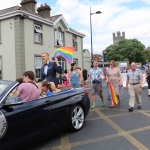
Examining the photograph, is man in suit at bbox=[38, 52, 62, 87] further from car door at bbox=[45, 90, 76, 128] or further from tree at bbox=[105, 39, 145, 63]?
tree at bbox=[105, 39, 145, 63]

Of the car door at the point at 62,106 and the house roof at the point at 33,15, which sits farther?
the house roof at the point at 33,15

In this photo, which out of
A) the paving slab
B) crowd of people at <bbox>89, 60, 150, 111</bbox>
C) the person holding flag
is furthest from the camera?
the person holding flag

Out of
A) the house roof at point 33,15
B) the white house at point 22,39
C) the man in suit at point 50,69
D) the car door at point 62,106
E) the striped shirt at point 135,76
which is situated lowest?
the car door at point 62,106

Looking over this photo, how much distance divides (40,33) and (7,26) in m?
2.99

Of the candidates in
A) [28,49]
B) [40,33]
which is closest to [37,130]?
[28,49]

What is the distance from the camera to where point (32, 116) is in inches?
135

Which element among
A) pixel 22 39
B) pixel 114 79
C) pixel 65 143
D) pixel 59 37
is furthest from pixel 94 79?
pixel 59 37

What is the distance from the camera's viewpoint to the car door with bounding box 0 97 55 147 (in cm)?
304

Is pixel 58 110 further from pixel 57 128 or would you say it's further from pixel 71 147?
pixel 71 147

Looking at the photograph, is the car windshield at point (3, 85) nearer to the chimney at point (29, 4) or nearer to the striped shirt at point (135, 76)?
the striped shirt at point (135, 76)

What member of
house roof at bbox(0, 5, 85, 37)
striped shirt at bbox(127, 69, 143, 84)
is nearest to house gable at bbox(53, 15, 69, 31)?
house roof at bbox(0, 5, 85, 37)

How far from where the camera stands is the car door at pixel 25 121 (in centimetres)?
304

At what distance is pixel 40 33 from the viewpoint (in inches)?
722

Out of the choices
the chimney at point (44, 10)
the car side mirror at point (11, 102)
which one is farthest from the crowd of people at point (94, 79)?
the chimney at point (44, 10)
